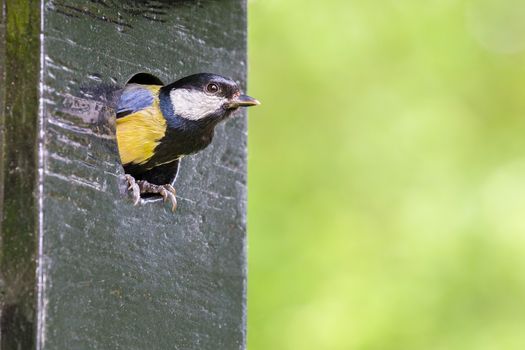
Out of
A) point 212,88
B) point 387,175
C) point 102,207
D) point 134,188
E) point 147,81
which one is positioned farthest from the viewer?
point 387,175

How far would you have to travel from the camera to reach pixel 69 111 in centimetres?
372

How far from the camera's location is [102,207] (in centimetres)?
379

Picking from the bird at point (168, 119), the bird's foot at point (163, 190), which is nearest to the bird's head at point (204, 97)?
the bird at point (168, 119)

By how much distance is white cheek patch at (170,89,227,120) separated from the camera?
4.07 metres

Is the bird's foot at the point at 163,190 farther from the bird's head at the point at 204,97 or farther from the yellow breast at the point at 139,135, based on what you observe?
the bird's head at the point at 204,97

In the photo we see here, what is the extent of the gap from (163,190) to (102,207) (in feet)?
1.06

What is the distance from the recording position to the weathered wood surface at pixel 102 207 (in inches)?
141

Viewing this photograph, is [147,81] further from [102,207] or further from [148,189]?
[102,207]

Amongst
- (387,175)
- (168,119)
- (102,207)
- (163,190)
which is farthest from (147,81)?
(387,175)

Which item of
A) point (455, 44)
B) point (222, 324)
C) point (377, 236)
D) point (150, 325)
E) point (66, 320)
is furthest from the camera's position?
point (455, 44)

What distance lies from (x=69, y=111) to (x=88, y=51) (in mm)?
208

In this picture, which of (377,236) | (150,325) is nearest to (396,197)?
(377,236)

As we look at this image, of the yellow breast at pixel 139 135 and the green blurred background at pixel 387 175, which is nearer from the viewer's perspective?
the yellow breast at pixel 139 135

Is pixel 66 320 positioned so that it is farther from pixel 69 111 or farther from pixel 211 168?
pixel 211 168
